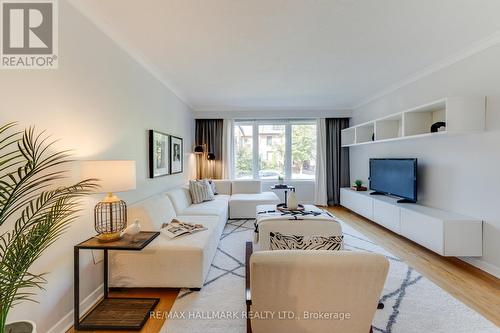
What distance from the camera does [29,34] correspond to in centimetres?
176

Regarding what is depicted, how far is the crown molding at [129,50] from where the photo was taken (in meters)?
2.01

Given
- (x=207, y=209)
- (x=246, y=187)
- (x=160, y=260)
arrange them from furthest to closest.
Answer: (x=246, y=187) → (x=207, y=209) → (x=160, y=260)

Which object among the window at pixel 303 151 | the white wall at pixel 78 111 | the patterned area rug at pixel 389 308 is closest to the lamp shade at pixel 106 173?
the white wall at pixel 78 111

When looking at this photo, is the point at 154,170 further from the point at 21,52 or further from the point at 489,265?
the point at 489,265

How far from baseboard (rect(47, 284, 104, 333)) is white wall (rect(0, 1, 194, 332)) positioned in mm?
21

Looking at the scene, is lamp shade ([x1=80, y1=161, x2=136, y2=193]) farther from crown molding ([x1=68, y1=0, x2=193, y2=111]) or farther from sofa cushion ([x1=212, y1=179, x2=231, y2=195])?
sofa cushion ([x1=212, y1=179, x2=231, y2=195])

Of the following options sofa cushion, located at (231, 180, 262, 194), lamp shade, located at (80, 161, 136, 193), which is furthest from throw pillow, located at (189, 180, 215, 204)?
lamp shade, located at (80, 161, 136, 193)

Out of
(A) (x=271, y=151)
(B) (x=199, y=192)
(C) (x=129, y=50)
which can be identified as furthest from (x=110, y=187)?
(A) (x=271, y=151)

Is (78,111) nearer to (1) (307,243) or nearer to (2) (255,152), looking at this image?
(1) (307,243)

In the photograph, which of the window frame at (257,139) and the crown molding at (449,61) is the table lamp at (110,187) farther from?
the window frame at (257,139)

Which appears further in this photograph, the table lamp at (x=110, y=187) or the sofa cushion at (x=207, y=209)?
the sofa cushion at (x=207, y=209)

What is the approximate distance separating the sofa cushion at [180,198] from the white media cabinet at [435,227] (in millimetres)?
3317

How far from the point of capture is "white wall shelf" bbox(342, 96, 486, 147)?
2.70m

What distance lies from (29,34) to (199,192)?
10.5 feet
